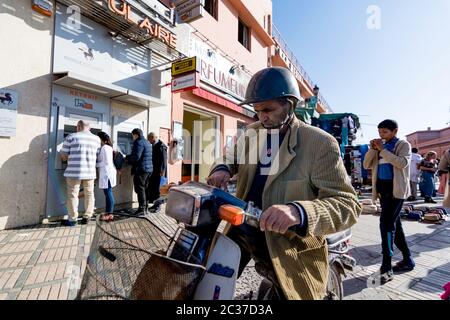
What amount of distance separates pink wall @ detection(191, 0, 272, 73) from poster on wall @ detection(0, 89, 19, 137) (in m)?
5.62

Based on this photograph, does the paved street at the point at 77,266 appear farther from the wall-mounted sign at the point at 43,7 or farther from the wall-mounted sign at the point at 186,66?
the wall-mounted sign at the point at 186,66

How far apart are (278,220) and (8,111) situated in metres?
5.27

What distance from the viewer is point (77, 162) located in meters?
4.61

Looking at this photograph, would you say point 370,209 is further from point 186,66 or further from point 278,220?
point 278,220

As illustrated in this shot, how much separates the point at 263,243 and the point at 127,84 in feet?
19.8

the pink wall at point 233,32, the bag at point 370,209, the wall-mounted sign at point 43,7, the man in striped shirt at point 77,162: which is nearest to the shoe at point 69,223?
the man in striped shirt at point 77,162

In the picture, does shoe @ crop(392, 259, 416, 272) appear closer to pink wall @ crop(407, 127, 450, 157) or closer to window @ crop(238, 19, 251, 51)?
window @ crop(238, 19, 251, 51)

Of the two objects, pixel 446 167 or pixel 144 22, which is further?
pixel 144 22

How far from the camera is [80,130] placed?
4.79m

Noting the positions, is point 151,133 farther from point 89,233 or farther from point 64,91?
point 89,233

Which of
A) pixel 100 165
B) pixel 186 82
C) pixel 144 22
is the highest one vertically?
pixel 144 22

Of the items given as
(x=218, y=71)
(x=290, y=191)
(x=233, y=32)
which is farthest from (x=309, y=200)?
(x=233, y=32)
